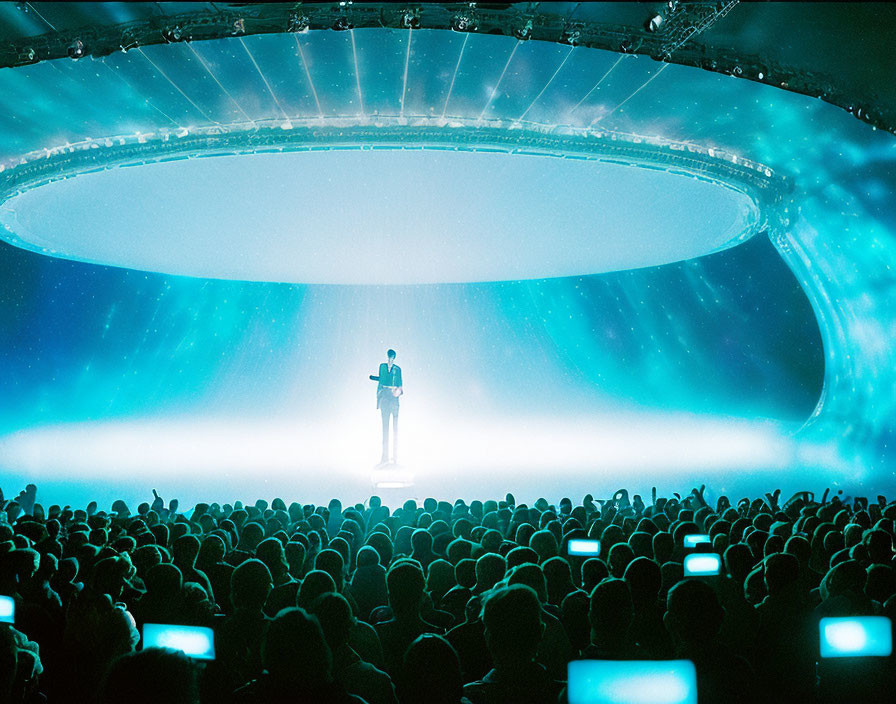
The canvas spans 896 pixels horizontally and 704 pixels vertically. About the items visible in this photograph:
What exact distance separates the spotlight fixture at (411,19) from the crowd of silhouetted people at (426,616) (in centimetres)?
456

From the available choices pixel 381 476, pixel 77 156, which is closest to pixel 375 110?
pixel 77 156

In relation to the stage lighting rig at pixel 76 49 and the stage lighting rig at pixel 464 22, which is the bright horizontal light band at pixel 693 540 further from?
the stage lighting rig at pixel 76 49

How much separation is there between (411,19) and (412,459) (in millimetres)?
9028

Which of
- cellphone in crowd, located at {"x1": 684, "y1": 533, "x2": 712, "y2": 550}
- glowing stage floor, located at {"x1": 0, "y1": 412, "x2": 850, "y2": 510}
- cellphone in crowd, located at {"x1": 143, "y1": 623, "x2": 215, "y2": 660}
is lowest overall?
cellphone in crowd, located at {"x1": 143, "y1": 623, "x2": 215, "y2": 660}

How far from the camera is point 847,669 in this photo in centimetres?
275

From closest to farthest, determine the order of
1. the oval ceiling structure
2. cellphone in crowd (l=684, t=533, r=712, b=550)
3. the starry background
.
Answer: cellphone in crowd (l=684, t=533, r=712, b=550), the oval ceiling structure, the starry background

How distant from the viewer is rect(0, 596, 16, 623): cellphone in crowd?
10.2 ft

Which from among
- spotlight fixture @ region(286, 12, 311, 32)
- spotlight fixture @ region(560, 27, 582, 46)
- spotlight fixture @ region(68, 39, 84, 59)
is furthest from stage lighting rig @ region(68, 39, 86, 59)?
spotlight fixture @ region(560, 27, 582, 46)

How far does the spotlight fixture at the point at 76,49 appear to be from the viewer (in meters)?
6.77

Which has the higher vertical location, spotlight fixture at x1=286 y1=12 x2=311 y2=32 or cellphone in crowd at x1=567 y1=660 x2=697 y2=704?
spotlight fixture at x1=286 y1=12 x2=311 y2=32

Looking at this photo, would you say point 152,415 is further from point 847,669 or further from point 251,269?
point 847,669

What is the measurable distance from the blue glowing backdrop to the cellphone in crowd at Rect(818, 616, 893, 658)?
19.6 feet

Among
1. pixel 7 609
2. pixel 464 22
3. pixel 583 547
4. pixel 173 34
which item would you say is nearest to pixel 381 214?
pixel 173 34

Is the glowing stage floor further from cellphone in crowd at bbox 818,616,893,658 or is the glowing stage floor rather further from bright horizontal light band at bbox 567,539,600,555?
cellphone in crowd at bbox 818,616,893,658
